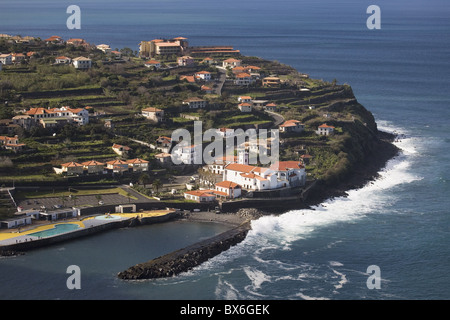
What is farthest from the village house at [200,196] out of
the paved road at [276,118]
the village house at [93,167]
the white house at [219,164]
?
the paved road at [276,118]

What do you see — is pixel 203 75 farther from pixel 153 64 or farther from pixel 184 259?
pixel 184 259

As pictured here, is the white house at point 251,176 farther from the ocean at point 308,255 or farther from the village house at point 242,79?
the village house at point 242,79

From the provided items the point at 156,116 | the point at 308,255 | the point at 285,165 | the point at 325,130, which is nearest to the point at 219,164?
the point at 285,165

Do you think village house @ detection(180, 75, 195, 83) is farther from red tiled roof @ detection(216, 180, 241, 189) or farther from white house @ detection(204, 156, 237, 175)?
red tiled roof @ detection(216, 180, 241, 189)

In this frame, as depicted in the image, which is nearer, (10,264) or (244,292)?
(244,292)

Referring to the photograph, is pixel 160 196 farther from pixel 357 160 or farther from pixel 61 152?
pixel 357 160

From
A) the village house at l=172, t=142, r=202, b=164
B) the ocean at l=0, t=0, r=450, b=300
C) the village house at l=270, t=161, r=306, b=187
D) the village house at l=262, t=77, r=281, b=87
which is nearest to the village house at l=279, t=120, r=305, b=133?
the ocean at l=0, t=0, r=450, b=300
